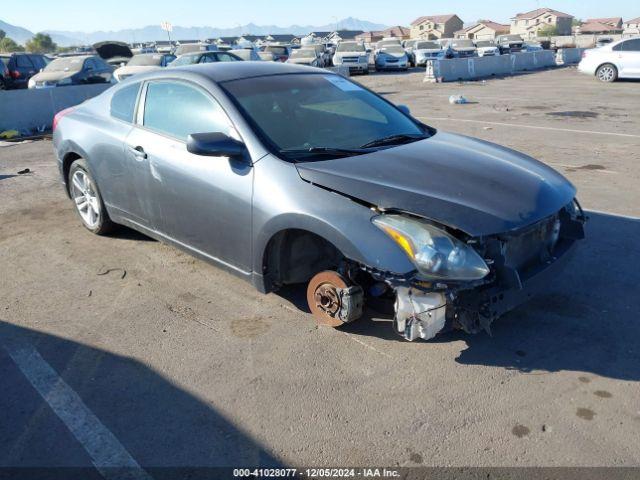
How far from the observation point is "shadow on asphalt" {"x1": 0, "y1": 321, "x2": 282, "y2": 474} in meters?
2.67

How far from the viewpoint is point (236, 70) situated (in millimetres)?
4516

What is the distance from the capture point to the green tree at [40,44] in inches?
3793

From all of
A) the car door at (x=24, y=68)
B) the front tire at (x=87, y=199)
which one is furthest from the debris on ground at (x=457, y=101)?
the car door at (x=24, y=68)

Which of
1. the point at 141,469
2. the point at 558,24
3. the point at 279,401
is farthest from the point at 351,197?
the point at 558,24

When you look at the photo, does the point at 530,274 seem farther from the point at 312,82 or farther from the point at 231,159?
the point at 312,82

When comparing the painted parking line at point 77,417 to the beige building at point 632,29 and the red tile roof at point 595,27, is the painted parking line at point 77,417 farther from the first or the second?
the red tile roof at point 595,27

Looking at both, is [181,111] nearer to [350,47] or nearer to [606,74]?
[606,74]

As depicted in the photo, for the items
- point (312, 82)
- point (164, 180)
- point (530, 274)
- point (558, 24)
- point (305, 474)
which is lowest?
point (305, 474)

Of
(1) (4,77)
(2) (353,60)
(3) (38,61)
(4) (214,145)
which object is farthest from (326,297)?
(2) (353,60)

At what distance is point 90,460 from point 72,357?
3.37ft

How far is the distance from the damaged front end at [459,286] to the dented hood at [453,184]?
0.10 m

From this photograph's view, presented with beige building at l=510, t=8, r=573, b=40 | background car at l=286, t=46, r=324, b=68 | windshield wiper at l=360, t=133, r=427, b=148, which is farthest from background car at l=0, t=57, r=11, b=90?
beige building at l=510, t=8, r=573, b=40

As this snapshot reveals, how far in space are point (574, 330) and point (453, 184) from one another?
49.6 inches

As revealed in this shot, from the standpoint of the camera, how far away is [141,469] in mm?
2619
